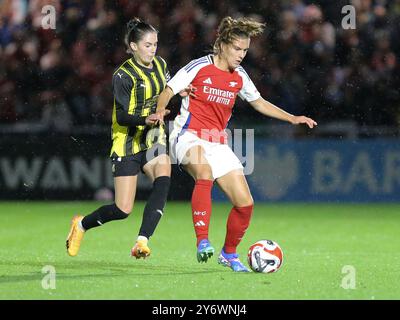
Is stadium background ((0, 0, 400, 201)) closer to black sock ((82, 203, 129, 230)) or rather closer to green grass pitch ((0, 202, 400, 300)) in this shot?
green grass pitch ((0, 202, 400, 300))

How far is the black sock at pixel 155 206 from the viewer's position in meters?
7.44

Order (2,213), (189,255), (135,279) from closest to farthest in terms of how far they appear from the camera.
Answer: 1. (135,279)
2. (189,255)
3. (2,213)

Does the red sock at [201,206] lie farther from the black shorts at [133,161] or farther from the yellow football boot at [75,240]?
the yellow football boot at [75,240]

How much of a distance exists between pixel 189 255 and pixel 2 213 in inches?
182

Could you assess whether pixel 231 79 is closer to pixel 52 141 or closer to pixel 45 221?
pixel 45 221

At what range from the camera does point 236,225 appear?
750 cm

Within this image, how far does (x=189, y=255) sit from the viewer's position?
859 centimetres

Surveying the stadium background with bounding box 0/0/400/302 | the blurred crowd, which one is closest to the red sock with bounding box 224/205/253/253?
the stadium background with bounding box 0/0/400/302

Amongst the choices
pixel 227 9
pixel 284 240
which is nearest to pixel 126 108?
pixel 284 240

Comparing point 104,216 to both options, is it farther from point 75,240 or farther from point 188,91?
point 188,91

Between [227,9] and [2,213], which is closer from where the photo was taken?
[2,213]

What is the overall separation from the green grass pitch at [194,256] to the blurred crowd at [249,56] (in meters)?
1.57

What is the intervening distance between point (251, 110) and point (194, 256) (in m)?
6.17
